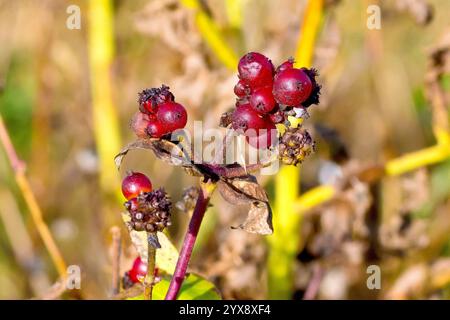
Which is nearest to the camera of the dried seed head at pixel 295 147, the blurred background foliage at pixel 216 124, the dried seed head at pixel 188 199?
the dried seed head at pixel 295 147

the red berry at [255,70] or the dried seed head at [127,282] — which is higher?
the red berry at [255,70]

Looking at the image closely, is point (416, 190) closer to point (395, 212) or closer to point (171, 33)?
point (395, 212)

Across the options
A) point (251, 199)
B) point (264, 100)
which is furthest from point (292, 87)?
point (251, 199)

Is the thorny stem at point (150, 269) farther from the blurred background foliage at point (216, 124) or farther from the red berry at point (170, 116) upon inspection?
the blurred background foliage at point (216, 124)

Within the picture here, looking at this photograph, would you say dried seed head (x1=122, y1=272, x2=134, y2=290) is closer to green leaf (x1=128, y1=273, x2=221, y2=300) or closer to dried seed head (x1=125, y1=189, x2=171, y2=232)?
green leaf (x1=128, y1=273, x2=221, y2=300)

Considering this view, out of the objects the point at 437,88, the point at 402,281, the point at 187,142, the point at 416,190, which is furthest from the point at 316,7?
the point at 187,142

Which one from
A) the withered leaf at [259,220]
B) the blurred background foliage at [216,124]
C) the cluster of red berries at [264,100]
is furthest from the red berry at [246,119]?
the blurred background foliage at [216,124]

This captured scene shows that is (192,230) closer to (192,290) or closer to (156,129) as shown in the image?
(156,129)

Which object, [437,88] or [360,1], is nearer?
[437,88]
